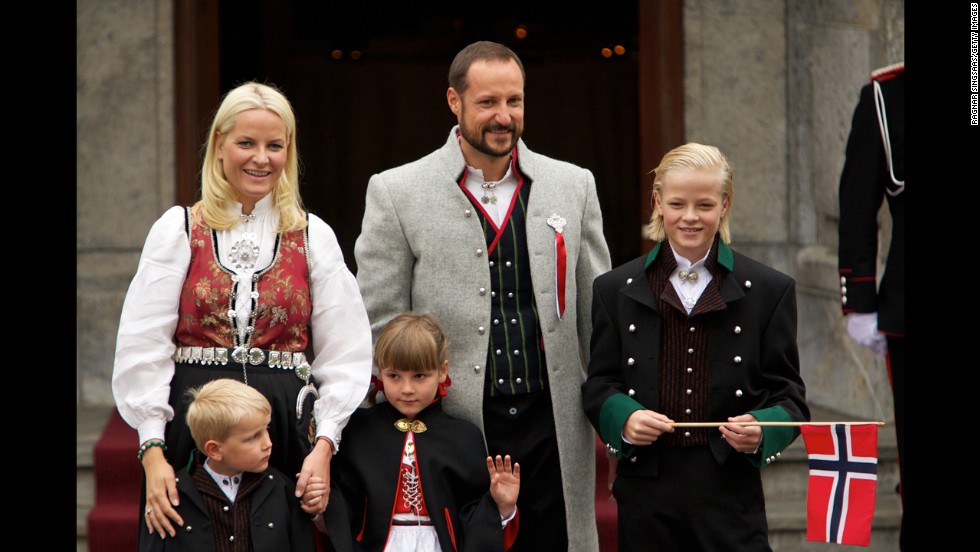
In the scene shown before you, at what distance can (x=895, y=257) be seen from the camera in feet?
14.3

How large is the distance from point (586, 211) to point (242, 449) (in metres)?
1.25

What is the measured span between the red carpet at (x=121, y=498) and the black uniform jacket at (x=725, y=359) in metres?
1.62

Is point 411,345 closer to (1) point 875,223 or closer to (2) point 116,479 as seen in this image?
(1) point 875,223

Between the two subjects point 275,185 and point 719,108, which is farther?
point 719,108

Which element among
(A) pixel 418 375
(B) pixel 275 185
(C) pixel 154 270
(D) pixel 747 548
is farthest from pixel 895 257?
(C) pixel 154 270

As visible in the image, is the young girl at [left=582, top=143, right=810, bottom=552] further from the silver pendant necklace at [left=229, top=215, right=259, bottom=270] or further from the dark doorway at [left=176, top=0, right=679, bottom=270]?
the dark doorway at [left=176, top=0, right=679, bottom=270]

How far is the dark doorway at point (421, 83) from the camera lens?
9.37 meters

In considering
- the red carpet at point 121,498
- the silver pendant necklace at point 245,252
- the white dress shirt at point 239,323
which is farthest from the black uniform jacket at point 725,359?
the red carpet at point 121,498

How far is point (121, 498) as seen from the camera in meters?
5.30

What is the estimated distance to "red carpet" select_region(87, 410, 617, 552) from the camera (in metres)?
5.07

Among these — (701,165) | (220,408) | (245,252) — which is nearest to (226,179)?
(245,252)

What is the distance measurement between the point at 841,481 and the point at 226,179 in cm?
178

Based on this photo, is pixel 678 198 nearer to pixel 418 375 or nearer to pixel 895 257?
pixel 418 375

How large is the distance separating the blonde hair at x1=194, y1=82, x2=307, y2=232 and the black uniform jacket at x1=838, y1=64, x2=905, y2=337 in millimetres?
1872
